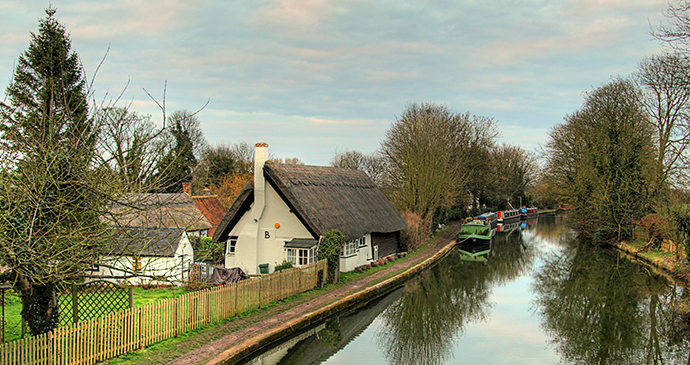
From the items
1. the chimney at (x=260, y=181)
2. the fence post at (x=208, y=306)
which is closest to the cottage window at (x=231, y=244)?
the chimney at (x=260, y=181)

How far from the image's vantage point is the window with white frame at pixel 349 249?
22.8 m

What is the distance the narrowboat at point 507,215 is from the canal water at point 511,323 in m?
33.5

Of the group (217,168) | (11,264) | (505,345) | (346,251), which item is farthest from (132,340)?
(217,168)

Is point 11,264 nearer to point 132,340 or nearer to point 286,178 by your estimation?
point 132,340

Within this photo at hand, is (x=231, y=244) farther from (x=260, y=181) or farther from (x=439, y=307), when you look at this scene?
(x=439, y=307)

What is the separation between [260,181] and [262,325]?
8.88 metres

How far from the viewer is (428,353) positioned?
44.5 feet

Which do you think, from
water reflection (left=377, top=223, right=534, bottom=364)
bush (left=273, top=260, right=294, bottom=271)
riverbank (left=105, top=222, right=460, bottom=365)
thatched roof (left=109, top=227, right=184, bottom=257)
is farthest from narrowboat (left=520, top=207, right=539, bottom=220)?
thatched roof (left=109, top=227, right=184, bottom=257)

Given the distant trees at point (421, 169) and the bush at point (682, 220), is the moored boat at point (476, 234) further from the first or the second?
the bush at point (682, 220)

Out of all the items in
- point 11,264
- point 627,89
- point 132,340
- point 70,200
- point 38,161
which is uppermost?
point 627,89

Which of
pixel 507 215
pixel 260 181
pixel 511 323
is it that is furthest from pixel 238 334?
pixel 507 215

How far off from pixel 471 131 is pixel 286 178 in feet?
128

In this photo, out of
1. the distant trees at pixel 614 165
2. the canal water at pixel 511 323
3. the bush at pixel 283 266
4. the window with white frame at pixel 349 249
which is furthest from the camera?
the distant trees at pixel 614 165

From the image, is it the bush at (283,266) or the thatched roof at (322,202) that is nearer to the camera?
the bush at (283,266)
